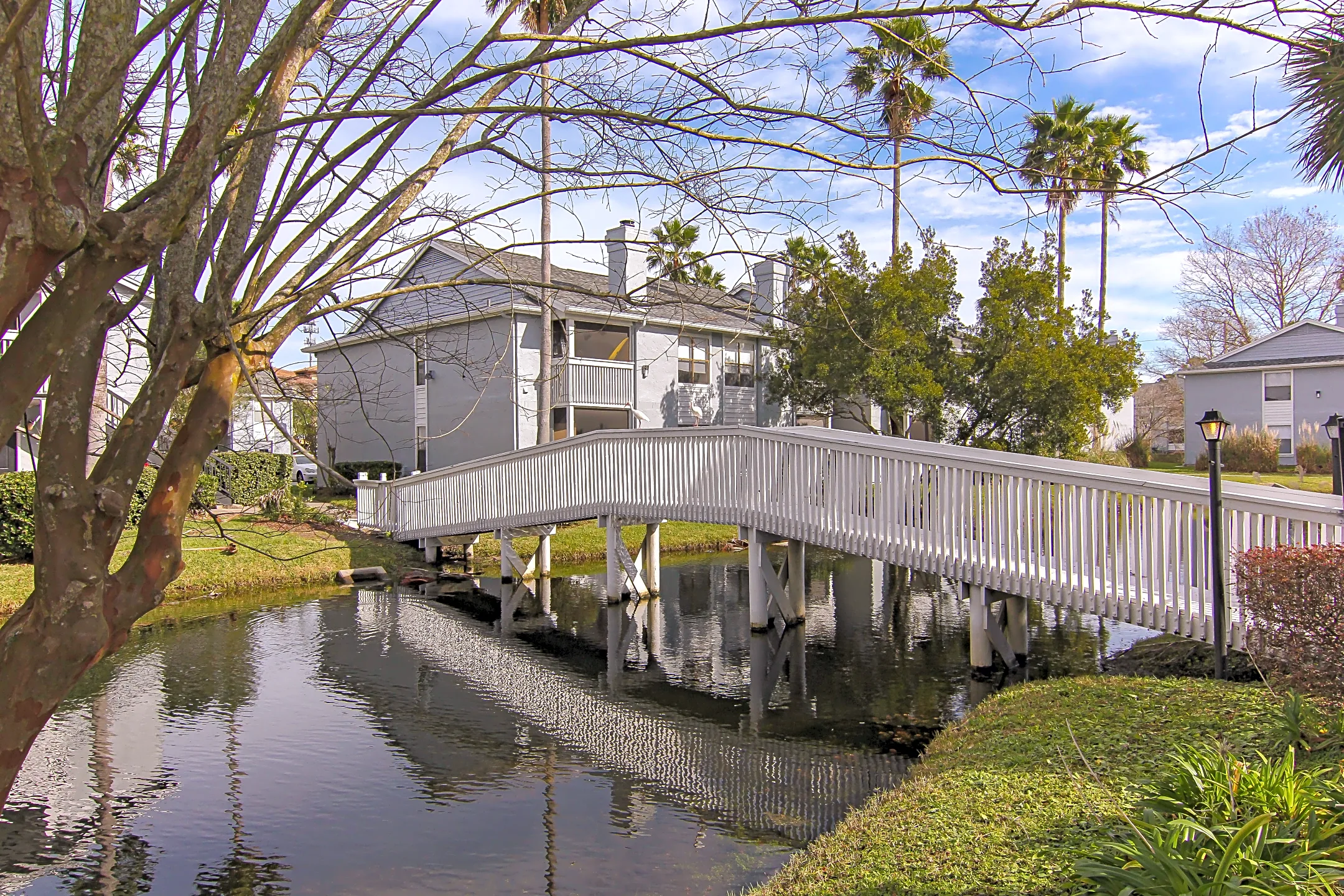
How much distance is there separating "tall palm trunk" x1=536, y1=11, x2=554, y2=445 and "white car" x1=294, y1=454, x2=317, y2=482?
855 cm

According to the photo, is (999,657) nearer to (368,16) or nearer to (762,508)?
(762,508)

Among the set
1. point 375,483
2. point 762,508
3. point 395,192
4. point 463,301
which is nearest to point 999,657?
point 762,508

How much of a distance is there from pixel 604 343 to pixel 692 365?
9.75 feet

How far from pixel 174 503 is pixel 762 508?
1031cm

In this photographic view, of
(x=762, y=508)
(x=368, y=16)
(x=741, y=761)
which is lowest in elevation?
(x=741, y=761)

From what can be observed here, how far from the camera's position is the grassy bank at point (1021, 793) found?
15.0 feet

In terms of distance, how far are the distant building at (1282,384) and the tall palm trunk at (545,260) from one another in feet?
75.0

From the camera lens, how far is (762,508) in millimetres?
13281

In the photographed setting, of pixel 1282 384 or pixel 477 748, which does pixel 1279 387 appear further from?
pixel 477 748

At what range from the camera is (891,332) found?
79.2 ft

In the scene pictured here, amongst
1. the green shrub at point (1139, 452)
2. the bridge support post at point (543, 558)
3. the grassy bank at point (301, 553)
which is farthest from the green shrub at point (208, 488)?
the green shrub at point (1139, 452)

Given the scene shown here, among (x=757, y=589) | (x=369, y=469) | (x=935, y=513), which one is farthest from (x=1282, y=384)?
(x=369, y=469)

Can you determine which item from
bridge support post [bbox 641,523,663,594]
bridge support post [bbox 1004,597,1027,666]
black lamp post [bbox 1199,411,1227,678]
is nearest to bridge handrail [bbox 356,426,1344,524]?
black lamp post [bbox 1199,411,1227,678]

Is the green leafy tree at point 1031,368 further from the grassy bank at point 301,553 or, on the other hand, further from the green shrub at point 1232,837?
the green shrub at point 1232,837
